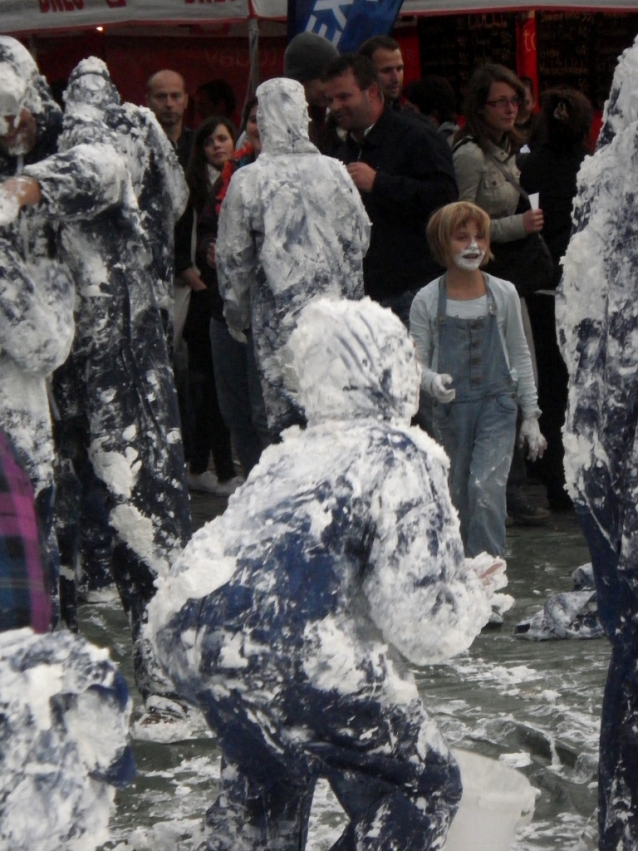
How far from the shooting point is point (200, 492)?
793 centimetres

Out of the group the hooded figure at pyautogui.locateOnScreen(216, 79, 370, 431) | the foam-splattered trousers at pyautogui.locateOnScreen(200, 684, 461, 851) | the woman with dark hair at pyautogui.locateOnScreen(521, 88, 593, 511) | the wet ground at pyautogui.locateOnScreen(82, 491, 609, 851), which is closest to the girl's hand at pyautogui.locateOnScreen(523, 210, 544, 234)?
the woman with dark hair at pyautogui.locateOnScreen(521, 88, 593, 511)

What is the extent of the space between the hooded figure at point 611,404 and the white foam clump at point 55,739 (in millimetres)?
1282

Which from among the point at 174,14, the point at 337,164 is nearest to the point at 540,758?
the point at 337,164

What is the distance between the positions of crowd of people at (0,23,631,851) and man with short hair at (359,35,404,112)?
14mm

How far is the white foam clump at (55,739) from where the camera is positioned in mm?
2076

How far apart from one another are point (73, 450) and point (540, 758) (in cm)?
163

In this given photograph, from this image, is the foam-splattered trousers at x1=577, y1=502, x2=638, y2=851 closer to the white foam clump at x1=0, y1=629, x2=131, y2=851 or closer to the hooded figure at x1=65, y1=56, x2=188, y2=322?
the white foam clump at x1=0, y1=629, x2=131, y2=851

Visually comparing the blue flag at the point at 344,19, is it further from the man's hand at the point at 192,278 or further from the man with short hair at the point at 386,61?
the man's hand at the point at 192,278

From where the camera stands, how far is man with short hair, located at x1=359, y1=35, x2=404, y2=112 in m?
6.91

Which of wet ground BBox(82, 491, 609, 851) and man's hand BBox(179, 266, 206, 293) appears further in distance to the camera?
man's hand BBox(179, 266, 206, 293)

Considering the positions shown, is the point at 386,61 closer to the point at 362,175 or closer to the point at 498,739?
the point at 362,175

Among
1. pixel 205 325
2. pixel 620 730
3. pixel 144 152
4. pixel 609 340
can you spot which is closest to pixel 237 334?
pixel 205 325

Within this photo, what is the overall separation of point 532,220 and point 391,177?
2.41 ft

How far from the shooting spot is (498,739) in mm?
4152
